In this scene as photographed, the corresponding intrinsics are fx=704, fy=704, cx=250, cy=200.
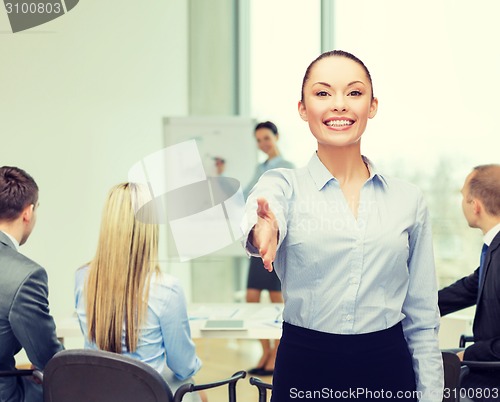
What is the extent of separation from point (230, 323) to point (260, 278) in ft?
7.53

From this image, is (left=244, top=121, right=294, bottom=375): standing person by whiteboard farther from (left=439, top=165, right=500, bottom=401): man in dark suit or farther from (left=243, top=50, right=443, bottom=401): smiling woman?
(left=243, top=50, right=443, bottom=401): smiling woman

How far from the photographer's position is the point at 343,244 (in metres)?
1.38

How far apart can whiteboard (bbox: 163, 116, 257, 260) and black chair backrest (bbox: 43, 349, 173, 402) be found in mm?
3936

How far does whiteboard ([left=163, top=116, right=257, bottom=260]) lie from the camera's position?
5.95 m

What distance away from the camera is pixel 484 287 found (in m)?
2.56

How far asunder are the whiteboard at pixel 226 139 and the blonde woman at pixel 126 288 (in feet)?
11.5

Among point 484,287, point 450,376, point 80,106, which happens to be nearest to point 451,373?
point 450,376

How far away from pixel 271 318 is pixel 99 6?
365cm

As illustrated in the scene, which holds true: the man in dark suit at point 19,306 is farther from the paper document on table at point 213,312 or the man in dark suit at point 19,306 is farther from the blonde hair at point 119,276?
the paper document on table at point 213,312

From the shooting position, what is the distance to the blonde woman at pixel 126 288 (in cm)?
239

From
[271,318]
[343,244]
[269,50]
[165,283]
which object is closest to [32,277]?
[165,283]

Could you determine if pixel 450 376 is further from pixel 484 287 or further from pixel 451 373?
pixel 484 287

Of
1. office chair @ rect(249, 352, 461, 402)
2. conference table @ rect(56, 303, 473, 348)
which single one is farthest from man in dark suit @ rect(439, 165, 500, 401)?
conference table @ rect(56, 303, 473, 348)

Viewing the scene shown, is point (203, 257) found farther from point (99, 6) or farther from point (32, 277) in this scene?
point (32, 277)
